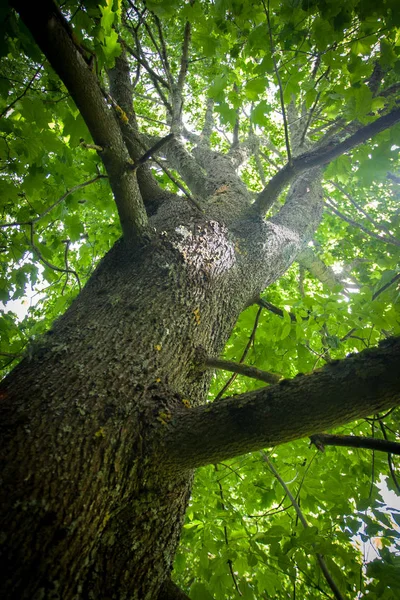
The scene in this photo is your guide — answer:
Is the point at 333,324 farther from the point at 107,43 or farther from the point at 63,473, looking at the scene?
the point at 107,43

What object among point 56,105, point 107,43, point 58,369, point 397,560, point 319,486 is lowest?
point 58,369

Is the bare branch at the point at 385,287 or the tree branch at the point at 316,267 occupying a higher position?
the tree branch at the point at 316,267

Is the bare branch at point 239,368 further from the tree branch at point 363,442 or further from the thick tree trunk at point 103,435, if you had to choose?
the tree branch at point 363,442

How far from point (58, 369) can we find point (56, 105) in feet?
4.94

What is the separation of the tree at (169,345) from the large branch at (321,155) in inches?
0.5

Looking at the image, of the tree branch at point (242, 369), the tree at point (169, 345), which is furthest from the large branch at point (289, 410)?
the tree branch at point (242, 369)

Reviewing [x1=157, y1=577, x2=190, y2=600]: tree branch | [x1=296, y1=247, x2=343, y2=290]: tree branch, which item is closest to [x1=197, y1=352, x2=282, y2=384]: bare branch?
[x1=157, y1=577, x2=190, y2=600]: tree branch

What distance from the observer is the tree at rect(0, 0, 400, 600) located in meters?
0.98

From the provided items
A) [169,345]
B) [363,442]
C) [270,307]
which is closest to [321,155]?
[270,307]

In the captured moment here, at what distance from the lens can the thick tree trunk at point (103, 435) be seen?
88 cm

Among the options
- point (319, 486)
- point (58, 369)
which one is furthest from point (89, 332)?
point (319, 486)

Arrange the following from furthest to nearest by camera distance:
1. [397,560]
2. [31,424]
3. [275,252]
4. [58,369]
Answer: [275,252]
[397,560]
[58,369]
[31,424]

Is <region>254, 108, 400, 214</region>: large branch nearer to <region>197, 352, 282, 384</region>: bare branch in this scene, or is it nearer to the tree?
the tree

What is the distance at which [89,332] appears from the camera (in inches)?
56.2
